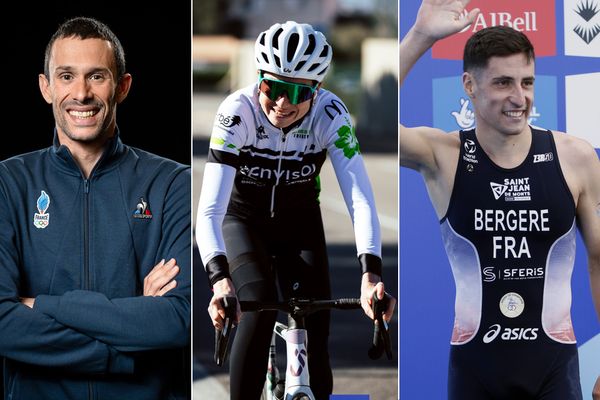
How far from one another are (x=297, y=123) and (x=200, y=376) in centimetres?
283

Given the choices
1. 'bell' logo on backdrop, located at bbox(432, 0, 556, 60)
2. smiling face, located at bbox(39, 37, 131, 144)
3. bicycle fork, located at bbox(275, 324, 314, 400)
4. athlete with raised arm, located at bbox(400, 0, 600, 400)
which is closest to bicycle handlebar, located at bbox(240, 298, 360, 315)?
bicycle fork, located at bbox(275, 324, 314, 400)

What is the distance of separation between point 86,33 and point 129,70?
30 cm

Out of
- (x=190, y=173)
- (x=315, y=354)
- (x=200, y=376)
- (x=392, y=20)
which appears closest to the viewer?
(x=315, y=354)

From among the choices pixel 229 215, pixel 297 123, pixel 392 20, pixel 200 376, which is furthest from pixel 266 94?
pixel 392 20

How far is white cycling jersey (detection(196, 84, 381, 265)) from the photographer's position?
5730 millimetres

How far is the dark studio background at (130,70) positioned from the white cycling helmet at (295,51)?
2.31 feet

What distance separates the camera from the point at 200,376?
8.02 metres

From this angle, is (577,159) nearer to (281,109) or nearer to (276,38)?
(281,109)

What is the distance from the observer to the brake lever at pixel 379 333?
534cm

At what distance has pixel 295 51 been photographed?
18.4 ft

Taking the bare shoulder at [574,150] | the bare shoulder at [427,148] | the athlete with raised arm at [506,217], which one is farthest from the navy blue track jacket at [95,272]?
the bare shoulder at [574,150]

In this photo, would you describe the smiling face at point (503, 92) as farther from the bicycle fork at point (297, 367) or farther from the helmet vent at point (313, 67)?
the bicycle fork at point (297, 367)

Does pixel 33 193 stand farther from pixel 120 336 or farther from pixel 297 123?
pixel 297 123

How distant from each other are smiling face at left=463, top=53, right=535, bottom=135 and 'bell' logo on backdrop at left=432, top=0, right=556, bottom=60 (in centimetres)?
13
